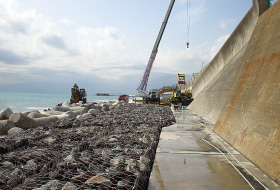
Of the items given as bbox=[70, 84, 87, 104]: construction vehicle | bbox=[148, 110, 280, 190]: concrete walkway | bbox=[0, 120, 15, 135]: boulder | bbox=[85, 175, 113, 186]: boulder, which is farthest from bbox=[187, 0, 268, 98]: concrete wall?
bbox=[70, 84, 87, 104]: construction vehicle

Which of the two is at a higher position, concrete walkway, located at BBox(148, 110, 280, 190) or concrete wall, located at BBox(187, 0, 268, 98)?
concrete wall, located at BBox(187, 0, 268, 98)

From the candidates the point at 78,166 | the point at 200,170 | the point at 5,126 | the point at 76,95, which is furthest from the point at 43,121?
the point at 76,95

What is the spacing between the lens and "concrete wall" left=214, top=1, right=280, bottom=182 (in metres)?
3.33

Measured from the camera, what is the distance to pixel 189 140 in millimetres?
5762

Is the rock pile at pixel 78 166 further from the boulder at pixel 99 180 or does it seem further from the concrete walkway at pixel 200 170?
the concrete walkway at pixel 200 170

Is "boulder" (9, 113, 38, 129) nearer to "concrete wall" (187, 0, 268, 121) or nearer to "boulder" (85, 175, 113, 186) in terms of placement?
"boulder" (85, 175, 113, 186)

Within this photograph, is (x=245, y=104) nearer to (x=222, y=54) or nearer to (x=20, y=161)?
(x=20, y=161)

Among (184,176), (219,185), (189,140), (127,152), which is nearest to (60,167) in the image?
(127,152)

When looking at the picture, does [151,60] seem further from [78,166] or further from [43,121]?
[78,166]

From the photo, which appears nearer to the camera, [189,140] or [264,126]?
[264,126]

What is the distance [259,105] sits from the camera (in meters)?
4.10

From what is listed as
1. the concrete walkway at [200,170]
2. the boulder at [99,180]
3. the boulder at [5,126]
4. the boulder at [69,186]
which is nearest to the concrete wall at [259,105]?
the concrete walkway at [200,170]

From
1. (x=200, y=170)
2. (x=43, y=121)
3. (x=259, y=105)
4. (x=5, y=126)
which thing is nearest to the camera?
(x=200, y=170)

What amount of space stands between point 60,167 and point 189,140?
11.4 feet
